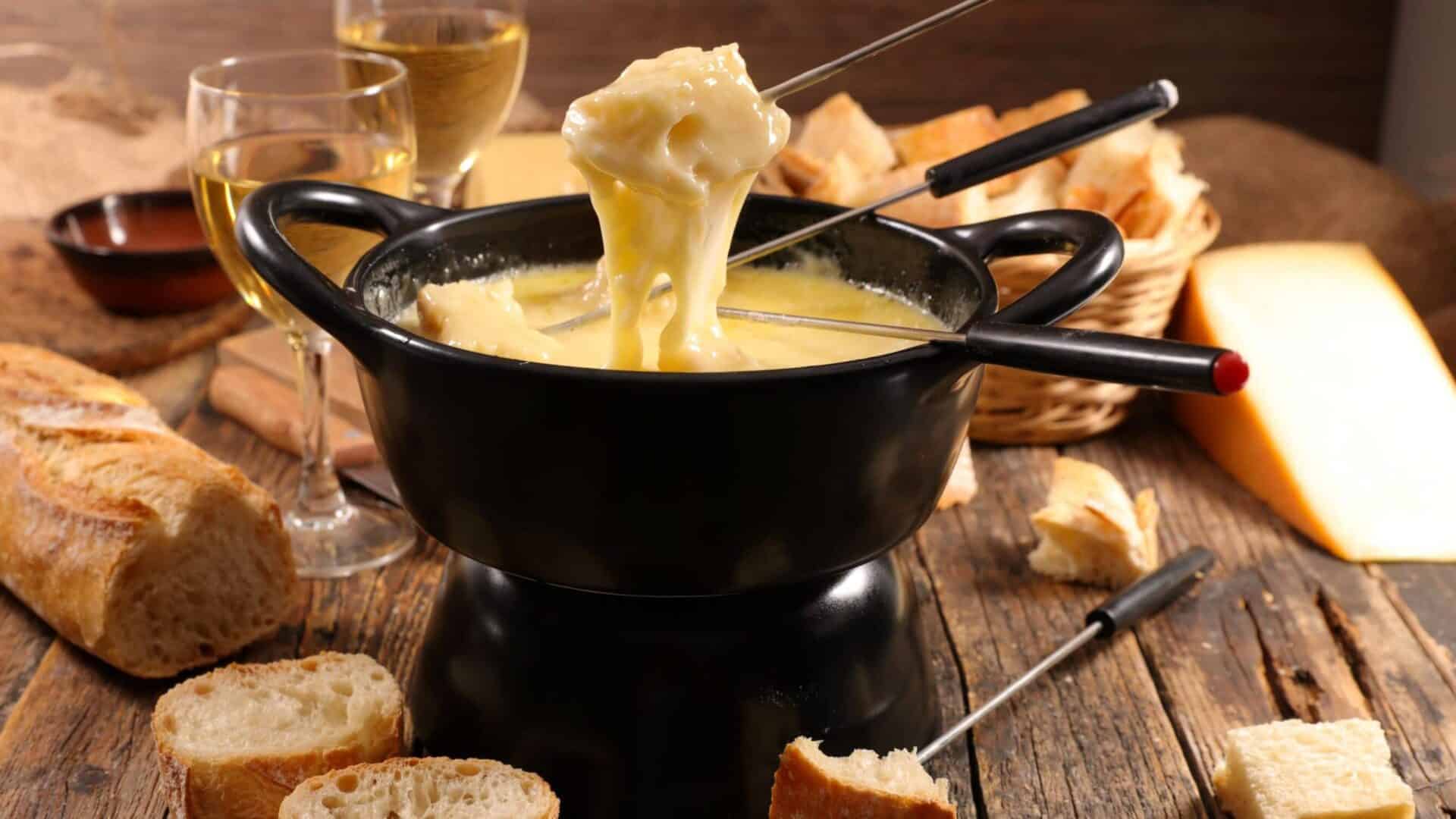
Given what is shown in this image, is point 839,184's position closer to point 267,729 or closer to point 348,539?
point 348,539

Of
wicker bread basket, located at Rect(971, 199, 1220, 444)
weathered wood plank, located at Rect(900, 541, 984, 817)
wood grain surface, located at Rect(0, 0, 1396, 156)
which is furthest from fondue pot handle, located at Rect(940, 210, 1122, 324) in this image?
wood grain surface, located at Rect(0, 0, 1396, 156)

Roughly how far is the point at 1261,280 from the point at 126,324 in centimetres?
171

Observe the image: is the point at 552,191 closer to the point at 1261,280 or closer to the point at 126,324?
the point at 126,324

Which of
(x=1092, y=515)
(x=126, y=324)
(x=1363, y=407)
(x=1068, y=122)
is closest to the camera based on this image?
(x=1068, y=122)

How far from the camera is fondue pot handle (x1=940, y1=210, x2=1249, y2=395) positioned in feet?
3.41

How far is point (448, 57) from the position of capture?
208 centimetres

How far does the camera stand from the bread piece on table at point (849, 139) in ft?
7.96

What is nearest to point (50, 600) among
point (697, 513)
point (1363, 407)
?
point (697, 513)

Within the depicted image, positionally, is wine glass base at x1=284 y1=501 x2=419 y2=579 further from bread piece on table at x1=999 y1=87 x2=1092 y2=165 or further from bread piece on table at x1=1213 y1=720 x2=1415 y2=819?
bread piece on table at x1=999 y1=87 x2=1092 y2=165

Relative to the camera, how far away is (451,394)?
47.8 inches

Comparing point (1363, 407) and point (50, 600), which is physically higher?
point (50, 600)

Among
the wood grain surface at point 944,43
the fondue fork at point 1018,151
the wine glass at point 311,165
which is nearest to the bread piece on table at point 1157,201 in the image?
the fondue fork at point 1018,151

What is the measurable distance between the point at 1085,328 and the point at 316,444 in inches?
41.0

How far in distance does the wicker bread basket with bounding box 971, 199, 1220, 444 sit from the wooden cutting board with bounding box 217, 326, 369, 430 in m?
0.88
